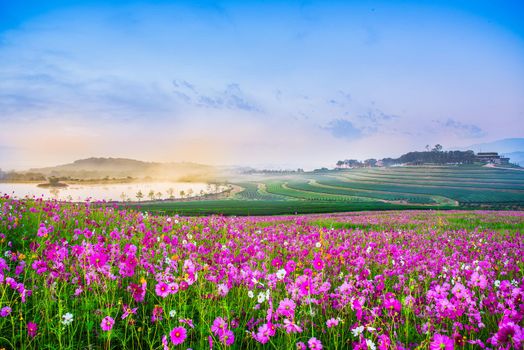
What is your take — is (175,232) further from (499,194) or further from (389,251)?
(499,194)

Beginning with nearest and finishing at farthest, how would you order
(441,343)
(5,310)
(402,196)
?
(441,343), (5,310), (402,196)

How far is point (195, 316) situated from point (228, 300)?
1.50 feet

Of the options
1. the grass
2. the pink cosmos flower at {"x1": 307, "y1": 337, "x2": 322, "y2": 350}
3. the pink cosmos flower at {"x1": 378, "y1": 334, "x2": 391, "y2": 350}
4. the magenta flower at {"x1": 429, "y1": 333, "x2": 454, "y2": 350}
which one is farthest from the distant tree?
the magenta flower at {"x1": 429, "y1": 333, "x2": 454, "y2": 350}

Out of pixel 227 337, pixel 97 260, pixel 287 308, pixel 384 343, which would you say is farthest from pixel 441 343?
pixel 97 260

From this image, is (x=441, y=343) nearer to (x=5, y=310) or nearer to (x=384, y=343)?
(x=384, y=343)

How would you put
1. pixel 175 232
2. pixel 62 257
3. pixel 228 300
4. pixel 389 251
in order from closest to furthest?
pixel 228 300 < pixel 62 257 < pixel 389 251 < pixel 175 232

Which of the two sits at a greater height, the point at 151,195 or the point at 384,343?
the point at 384,343

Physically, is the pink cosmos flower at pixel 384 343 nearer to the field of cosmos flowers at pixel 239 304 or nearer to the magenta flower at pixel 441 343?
the field of cosmos flowers at pixel 239 304

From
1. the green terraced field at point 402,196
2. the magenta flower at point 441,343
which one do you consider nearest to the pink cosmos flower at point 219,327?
the magenta flower at point 441,343

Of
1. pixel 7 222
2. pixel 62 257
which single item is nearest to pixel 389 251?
pixel 62 257

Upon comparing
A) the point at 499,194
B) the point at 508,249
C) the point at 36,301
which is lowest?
the point at 499,194

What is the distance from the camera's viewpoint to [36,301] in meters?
3.47

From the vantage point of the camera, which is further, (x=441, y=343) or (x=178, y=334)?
(x=178, y=334)

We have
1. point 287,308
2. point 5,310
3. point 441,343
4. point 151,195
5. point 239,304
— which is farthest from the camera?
point 151,195
